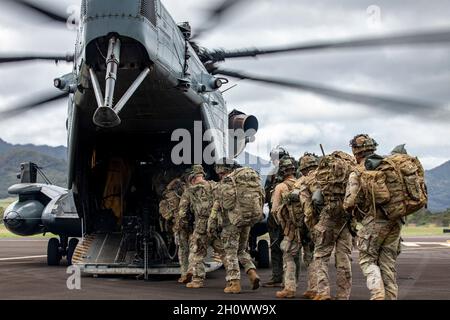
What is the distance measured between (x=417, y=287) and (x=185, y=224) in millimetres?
Answer: 3563

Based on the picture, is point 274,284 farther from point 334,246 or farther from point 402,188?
point 402,188

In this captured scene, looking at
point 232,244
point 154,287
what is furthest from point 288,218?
point 154,287

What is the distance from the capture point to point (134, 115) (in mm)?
10242

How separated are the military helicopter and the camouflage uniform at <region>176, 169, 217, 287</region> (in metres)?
1.19

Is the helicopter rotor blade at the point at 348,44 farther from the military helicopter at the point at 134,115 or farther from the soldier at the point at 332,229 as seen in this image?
the soldier at the point at 332,229

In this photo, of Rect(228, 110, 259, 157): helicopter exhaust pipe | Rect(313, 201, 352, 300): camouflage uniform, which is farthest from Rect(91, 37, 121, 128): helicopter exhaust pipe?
Rect(228, 110, 259, 157): helicopter exhaust pipe

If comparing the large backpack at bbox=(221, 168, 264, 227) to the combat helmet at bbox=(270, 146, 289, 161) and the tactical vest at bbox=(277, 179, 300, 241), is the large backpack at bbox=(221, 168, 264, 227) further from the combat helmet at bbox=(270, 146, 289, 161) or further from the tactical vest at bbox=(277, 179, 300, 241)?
the combat helmet at bbox=(270, 146, 289, 161)

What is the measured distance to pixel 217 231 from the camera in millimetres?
8891

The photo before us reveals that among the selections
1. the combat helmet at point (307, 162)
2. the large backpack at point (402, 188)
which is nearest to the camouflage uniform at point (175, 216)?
the combat helmet at point (307, 162)

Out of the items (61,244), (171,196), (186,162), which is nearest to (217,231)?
(171,196)

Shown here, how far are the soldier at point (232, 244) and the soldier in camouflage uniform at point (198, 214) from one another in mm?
444

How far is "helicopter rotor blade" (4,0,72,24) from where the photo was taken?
26.3 feet

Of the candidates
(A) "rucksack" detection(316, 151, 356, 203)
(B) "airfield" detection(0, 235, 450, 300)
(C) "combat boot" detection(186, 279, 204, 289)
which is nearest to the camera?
(A) "rucksack" detection(316, 151, 356, 203)
